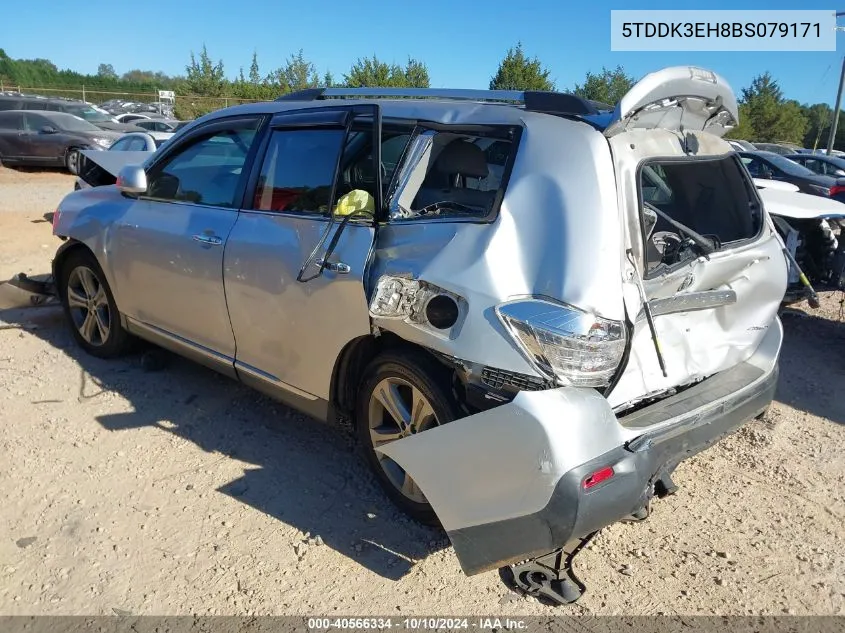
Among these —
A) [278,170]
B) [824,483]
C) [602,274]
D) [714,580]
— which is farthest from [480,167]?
[824,483]

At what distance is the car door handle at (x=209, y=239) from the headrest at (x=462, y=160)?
1.32 m

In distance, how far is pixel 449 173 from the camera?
9.99 ft

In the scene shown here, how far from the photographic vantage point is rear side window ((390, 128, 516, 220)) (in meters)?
2.77

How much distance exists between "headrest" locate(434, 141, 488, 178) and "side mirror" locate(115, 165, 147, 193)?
2.12 meters

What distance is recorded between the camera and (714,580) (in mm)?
2766

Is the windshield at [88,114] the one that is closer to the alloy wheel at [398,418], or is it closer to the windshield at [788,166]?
the windshield at [788,166]

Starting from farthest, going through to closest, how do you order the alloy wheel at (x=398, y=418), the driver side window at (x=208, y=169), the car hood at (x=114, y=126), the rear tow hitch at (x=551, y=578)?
the car hood at (x=114, y=126) < the driver side window at (x=208, y=169) < the alloy wheel at (x=398, y=418) < the rear tow hitch at (x=551, y=578)

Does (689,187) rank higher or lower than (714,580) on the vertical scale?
higher

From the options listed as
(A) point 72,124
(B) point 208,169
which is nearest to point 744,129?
(A) point 72,124

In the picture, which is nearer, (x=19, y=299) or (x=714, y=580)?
(x=714, y=580)

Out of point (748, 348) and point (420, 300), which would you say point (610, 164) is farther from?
point (748, 348)

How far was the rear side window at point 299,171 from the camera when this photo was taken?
3.24 metres

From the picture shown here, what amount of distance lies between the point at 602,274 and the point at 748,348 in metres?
1.28

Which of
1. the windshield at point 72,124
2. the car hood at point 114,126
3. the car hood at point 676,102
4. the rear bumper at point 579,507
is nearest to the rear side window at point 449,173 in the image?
the car hood at point 676,102
